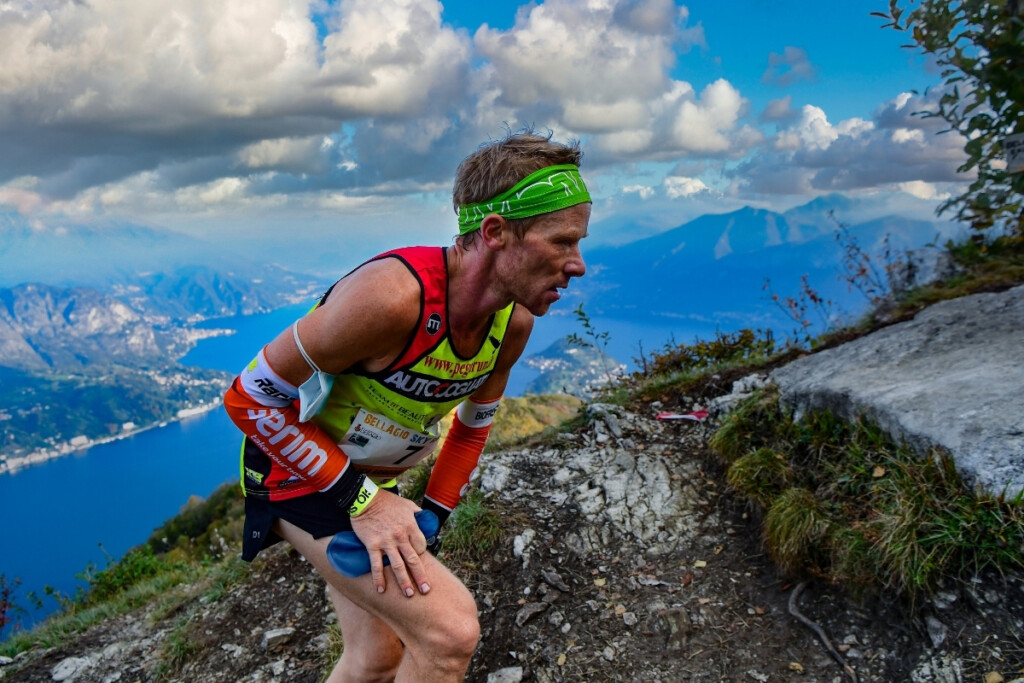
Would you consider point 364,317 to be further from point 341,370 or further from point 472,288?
point 472,288

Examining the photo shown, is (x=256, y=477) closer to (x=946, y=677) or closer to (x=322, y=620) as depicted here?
(x=322, y=620)

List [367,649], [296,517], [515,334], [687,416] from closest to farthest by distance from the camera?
[296,517]
[367,649]
[515,334]
[687,416]

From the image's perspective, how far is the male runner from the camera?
2.26 m

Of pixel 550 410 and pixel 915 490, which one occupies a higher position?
pixel 915 490

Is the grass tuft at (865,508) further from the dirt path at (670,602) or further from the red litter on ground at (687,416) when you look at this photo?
the red litter on ground at (687,416)

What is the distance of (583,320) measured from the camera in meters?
7.88

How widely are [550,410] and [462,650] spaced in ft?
27.5

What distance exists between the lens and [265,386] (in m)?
2.31

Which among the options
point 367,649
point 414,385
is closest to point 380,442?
point 414,385

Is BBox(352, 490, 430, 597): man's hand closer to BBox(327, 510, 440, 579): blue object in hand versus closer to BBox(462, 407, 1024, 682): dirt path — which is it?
BBox(327, 510, 440, 579): blue object in hand

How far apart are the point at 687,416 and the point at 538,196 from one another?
4505 mm

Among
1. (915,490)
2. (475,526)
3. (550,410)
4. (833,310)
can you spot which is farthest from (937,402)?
(550,410)

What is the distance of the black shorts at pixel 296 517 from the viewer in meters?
2.46

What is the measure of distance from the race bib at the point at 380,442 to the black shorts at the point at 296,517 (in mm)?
308
